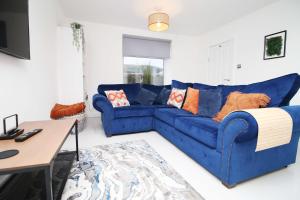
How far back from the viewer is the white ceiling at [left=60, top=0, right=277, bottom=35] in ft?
10.5

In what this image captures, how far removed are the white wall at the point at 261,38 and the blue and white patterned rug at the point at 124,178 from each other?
2850 mm

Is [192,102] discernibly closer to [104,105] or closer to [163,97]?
[163,97]

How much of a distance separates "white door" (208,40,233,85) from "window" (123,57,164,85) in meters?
1.59

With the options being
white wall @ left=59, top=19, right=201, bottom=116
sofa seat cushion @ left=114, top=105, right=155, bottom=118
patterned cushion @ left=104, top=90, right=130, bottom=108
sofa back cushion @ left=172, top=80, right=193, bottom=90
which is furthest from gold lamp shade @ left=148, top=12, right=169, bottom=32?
white wall @ left=59, top=19, right=201, bottom=116

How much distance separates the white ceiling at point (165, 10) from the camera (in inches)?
126

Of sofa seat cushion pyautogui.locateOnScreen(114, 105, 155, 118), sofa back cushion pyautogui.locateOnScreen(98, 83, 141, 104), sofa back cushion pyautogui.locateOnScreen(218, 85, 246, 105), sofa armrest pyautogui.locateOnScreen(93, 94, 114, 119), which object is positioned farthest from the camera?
sofa back cushion pyautogui.locateOnScreen(98, 83, 141, 104)

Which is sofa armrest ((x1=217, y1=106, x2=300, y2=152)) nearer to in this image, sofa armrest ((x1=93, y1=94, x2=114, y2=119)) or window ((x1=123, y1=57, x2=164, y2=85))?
sofa armrest ((x1=93, y1=94, x2=114, y2=119))

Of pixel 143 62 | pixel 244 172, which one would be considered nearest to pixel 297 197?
pixel 244 172

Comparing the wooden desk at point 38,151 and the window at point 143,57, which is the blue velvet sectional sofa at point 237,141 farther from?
the window at point 143,57

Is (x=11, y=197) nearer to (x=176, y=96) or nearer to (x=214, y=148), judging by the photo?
(x=214, y=148)

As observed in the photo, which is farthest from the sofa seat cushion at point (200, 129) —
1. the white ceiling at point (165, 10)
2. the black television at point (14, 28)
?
the white ceiling at point (165, 10)

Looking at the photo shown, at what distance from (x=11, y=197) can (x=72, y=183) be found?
0.44 metres

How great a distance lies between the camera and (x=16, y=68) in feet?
5.33

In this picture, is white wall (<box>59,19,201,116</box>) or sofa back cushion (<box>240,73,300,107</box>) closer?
sofa back cushion (<box>240,73,300,107</box>)
